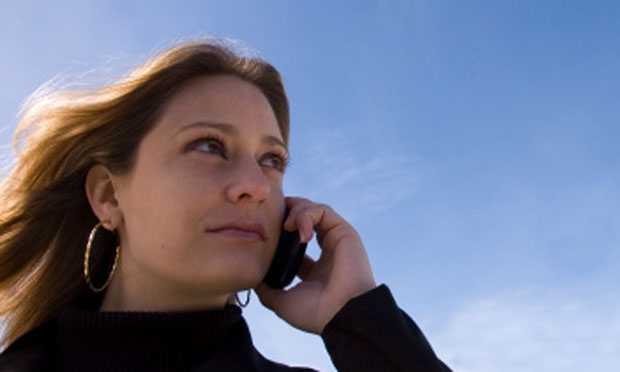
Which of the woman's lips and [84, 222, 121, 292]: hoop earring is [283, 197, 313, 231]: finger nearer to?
the woman's lips

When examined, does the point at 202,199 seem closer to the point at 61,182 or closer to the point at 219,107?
the point at 219,107

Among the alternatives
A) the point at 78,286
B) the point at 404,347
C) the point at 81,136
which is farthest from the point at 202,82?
the point at 404,347

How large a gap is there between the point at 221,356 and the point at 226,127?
122 centimetres

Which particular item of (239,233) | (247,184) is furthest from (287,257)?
(247,184)

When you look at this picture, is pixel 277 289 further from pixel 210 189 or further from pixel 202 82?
pixel 202 82

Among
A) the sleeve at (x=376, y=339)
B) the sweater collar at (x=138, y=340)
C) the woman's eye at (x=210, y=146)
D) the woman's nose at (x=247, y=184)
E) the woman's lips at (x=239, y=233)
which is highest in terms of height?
the woman's eye at (x=210, y=146)

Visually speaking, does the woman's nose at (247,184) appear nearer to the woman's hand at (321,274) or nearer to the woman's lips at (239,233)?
the woman's lips at (239,233)

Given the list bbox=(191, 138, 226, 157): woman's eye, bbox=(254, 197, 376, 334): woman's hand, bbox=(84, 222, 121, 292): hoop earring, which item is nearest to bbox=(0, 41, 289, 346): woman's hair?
bbox=(84, 222, 121, 292): hoop earring

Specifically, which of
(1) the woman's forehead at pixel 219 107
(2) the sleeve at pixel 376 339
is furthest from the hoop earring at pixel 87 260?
(2) the sleeve at pixel 376 339

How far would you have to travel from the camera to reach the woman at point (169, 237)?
3.62 metres

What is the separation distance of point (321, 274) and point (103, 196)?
1.35m

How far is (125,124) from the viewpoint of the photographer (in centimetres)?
418

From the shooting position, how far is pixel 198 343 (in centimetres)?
387

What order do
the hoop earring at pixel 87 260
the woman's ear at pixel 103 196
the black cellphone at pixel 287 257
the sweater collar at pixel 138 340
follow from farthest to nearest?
1. the hoop earring at pixel 87 260
2. the woman's ear at pixel 103 196
3. the black cellphone at pixel 287 257
4. the sweater collar at pixel 138 340
